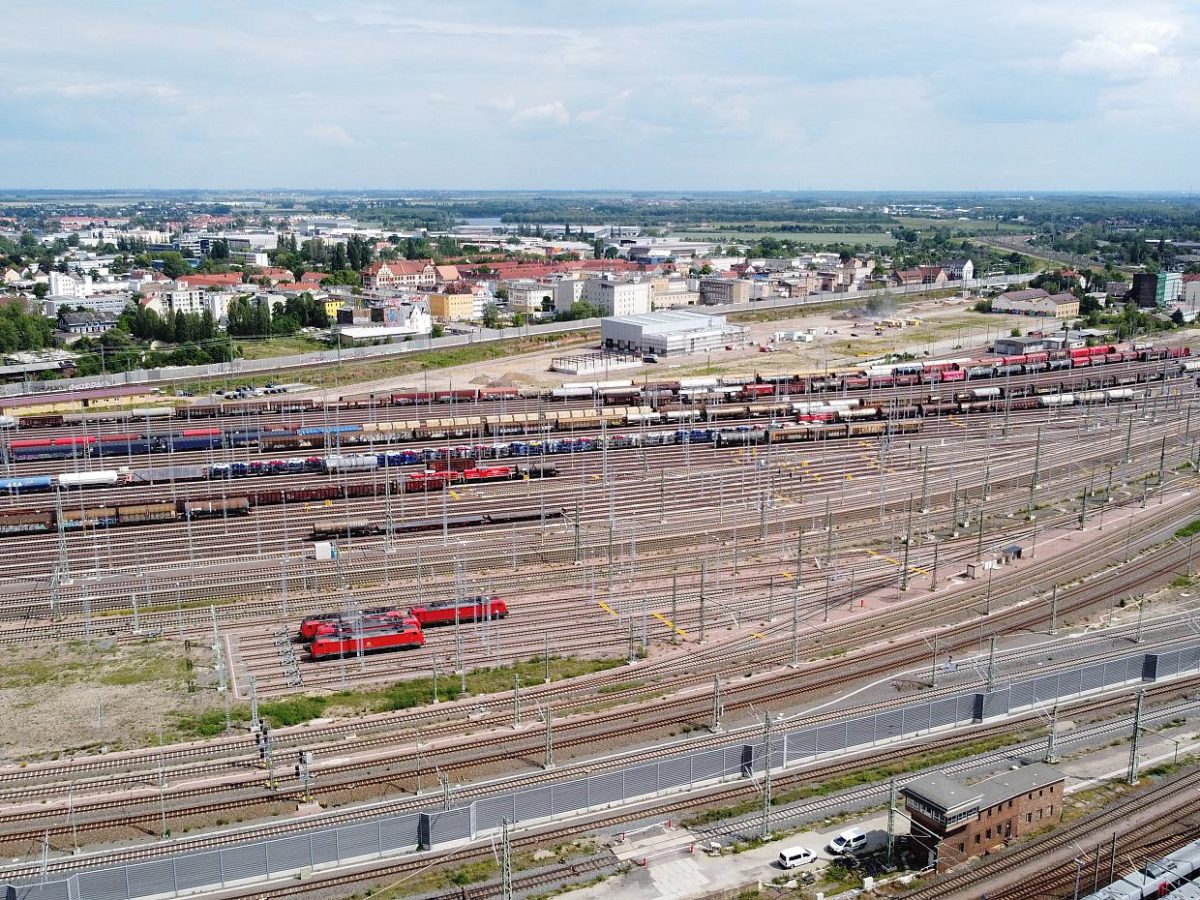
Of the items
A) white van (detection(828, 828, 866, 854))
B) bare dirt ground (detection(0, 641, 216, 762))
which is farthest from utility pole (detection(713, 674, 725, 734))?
bare dirt ground (detection(0, 641, 216, 762))

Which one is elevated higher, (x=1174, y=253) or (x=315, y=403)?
(x=1174, y=253)

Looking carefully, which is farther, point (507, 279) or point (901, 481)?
point (507, 279)

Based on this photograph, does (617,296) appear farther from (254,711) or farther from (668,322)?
(254,711)

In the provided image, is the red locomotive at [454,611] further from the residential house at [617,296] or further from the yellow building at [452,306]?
the yellow building at [452,306]

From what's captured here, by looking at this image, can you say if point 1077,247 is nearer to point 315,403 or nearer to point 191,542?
point 315,403

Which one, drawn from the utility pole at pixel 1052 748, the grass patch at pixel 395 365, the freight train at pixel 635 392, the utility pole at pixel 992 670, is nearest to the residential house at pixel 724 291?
the grass patch at pixel 395 365

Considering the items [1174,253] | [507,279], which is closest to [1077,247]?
[1174,253]

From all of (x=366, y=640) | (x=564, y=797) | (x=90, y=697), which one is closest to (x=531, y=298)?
(x=366, y=640)
